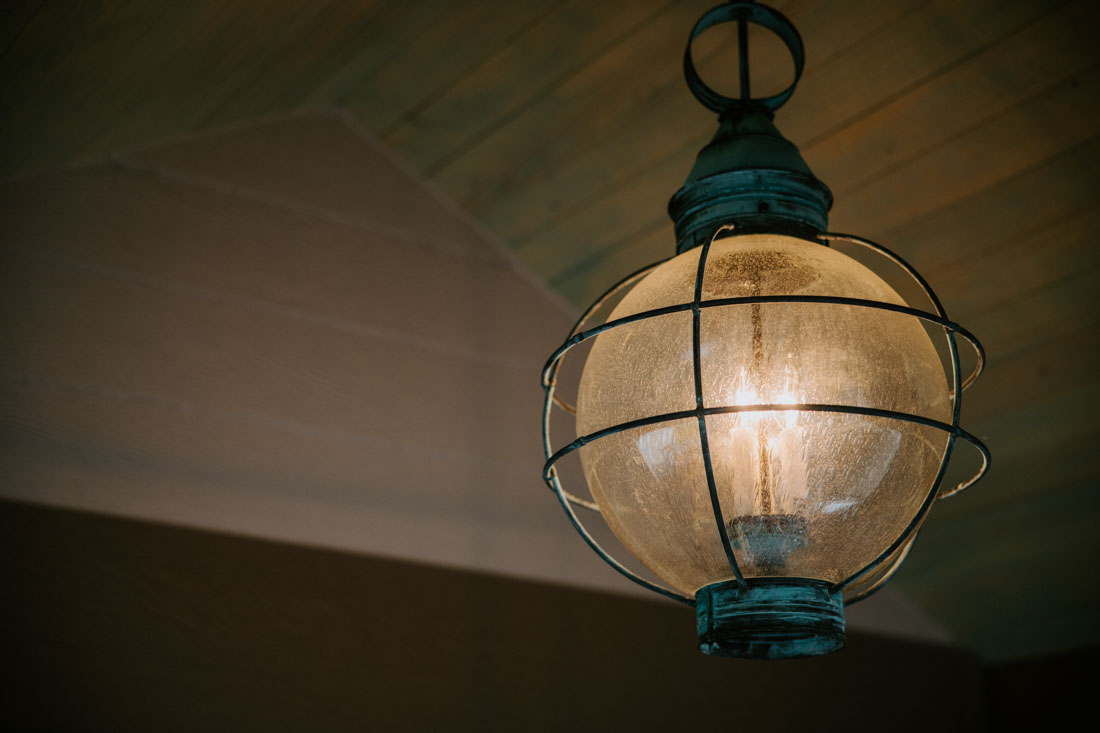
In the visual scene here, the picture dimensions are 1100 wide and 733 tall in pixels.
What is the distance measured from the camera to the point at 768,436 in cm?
70

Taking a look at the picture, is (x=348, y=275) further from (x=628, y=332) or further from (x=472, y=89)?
(x=628, y=332)

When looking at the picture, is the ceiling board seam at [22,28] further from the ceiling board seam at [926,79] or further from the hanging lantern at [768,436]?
the ceiling board seam at [926,79]

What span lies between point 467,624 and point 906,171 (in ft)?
3.02

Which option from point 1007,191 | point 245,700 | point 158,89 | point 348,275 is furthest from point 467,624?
point 1007,191

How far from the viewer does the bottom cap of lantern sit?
70 cm

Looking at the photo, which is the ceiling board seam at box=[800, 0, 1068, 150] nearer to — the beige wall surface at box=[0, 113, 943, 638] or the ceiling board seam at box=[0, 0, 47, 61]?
the beige wall surface at box=[0, 113, 943, 638]

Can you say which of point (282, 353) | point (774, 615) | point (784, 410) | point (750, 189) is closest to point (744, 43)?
point (750, 189)

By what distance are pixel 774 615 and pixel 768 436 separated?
11 centimetres

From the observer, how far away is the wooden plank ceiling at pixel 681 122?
127 centimetres

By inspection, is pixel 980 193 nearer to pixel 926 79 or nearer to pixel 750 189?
pixel 926 79

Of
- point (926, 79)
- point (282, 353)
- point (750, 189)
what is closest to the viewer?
point (750, 189)

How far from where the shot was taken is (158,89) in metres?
1.42

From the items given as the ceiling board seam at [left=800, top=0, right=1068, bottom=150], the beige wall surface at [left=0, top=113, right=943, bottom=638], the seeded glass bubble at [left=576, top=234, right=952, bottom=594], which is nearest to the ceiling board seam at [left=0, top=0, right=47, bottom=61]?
the beige wall surface at [left=0, top=113, right=943, bottom=638]

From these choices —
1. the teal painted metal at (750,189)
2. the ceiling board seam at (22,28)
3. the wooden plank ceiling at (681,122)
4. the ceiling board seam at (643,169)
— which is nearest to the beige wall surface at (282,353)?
the wooden plank ceiling at (681,122)
